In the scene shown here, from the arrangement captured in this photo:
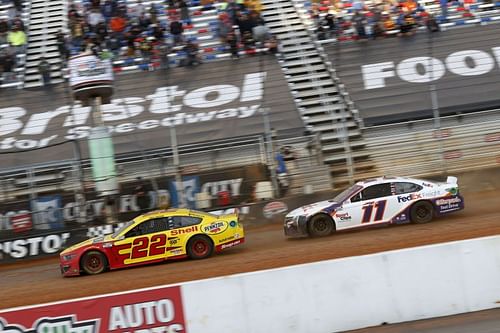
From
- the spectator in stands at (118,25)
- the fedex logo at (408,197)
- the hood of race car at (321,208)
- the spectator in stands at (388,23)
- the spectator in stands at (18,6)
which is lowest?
the hood of race car at (321,208)

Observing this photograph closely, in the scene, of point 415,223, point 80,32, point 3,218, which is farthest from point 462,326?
point 80,32

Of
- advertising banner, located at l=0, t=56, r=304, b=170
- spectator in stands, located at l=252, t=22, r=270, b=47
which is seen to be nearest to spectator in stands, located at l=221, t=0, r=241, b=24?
spectator in stands, located at l=252, t=22, r=270, b=47

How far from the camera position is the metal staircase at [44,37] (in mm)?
23656

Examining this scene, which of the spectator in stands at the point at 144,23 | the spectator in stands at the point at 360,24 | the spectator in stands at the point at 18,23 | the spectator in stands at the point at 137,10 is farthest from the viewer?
the spectator in stands at the point at 137,10

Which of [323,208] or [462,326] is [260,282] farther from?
[323,208]

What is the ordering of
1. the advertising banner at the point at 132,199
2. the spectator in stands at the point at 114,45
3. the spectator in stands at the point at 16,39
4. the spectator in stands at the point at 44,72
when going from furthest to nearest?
1. the spectator in stands at the point at 16,39
2. the spectator in stands at the point at 114,45
3. the spectator in stands at the point at 44,72
4. the advertising banner at the point at 132,199

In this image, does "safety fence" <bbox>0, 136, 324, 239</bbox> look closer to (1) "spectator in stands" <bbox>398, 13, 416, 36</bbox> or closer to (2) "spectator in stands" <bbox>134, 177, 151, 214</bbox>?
(2) "spectator in stands" <bbox>134, 177, 151, 214</bbox>

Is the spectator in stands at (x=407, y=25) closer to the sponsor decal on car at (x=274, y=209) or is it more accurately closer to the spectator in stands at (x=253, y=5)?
the spectator in stands at (x=253, y=5)

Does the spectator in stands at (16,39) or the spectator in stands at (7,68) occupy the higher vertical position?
the spectator in stands at (16,39)

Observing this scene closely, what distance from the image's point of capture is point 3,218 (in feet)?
57.2

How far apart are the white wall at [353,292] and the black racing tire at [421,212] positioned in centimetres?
602

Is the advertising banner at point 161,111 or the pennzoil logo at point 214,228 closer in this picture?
the pennzoil logo at point 214,228

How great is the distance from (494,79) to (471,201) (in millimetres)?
5426

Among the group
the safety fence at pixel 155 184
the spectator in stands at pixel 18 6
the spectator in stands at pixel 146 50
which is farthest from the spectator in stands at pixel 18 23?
the safety fence at pixel 155 184
